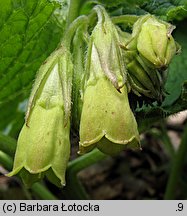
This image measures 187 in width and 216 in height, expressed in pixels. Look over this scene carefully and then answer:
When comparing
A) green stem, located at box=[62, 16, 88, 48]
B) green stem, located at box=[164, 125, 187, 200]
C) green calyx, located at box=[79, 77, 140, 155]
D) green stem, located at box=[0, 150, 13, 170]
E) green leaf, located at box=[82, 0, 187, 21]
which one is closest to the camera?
green calyx, located at box=[79, 77, 140, 155]

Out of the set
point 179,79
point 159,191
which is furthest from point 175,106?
point 159,191

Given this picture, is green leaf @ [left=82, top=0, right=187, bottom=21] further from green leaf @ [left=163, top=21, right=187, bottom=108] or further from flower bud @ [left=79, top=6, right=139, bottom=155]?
flower bud @ [left=79, top=6, right=139, bottom=155]

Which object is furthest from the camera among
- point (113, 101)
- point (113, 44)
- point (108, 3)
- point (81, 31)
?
point (108, 3)

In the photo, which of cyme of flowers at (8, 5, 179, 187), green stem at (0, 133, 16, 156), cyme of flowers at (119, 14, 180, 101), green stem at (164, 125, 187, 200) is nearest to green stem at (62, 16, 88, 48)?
cyme of flowers at (8, 5, 179, 187)

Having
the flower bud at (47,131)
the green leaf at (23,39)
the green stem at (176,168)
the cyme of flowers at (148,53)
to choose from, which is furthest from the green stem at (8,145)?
the green stem at (176,168)

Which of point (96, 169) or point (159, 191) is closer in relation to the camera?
point (159, 191)

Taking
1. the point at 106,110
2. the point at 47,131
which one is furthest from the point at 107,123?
the point at 47,131
